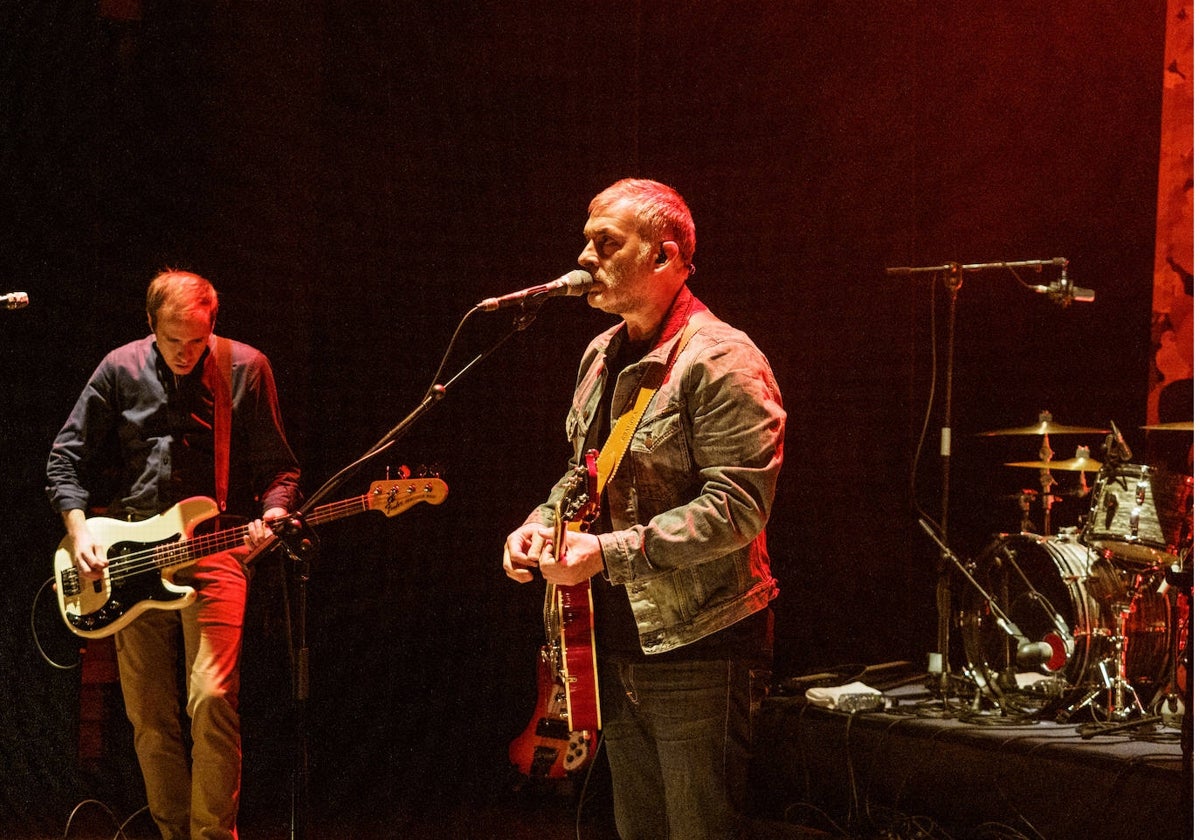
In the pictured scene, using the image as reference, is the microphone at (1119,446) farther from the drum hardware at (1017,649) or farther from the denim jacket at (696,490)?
the denim jacket at (696,490)

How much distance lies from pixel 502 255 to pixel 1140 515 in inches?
120

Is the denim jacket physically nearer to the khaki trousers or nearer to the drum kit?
the khaki trousers

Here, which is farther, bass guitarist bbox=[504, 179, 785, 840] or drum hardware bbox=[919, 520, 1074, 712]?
drum hardware bbox=[919, 520, 1074, 712]

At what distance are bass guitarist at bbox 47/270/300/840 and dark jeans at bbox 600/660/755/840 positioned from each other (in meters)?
1.88

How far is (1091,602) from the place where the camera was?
464 cm

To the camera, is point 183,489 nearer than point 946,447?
Yes

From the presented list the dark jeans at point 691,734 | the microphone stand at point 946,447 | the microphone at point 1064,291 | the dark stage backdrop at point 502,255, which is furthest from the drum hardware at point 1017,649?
the dark jeans at point 691,734

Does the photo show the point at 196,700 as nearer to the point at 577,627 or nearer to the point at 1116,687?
the point at 577,627

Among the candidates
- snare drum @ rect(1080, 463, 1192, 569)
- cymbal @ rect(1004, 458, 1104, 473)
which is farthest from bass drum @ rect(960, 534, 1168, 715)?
cymbal @ rect(1004, 458, 1104, 473)

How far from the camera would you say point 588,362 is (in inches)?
121

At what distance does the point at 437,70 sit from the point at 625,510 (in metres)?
3.46

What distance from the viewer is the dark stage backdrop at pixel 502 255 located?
5004 millimetres

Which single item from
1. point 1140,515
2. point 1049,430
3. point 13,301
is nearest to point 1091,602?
point 1140,515

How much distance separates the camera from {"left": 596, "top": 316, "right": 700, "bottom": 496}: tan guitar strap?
272 cm
